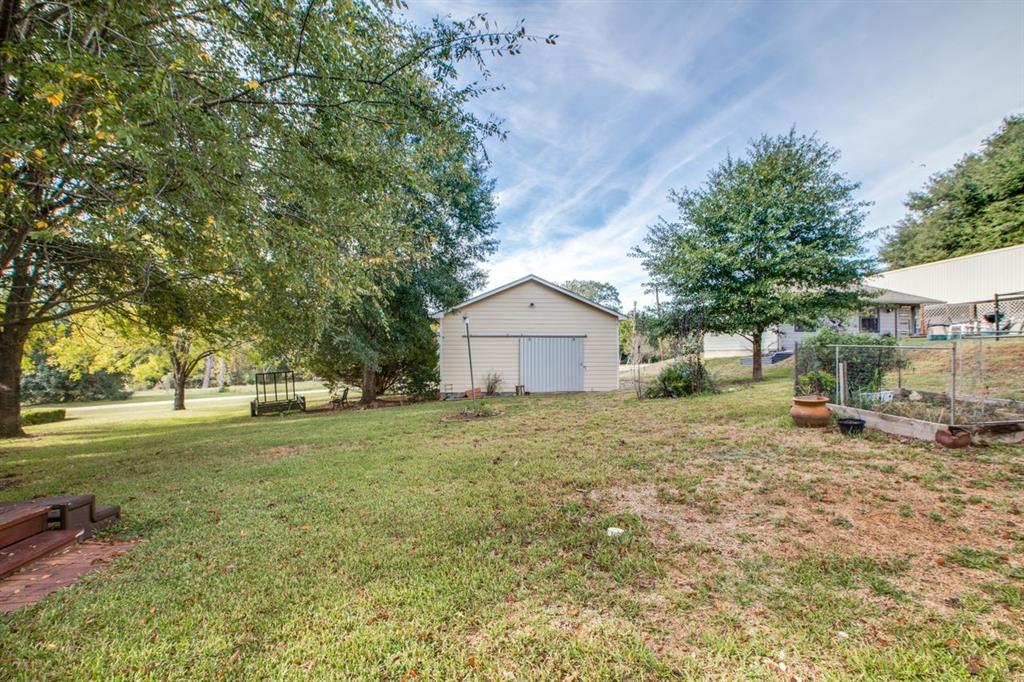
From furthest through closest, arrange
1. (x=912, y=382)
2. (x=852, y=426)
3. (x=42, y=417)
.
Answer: (x=42, y=417) → (x=912, y=382) → (x=852, y=426)

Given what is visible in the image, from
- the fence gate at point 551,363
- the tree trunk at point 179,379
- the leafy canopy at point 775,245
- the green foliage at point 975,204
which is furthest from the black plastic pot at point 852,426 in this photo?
the green foliage at point 975,204

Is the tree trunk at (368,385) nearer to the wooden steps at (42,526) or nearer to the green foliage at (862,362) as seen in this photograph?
the wooden steps at (42,526)

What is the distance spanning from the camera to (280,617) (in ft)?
7.75

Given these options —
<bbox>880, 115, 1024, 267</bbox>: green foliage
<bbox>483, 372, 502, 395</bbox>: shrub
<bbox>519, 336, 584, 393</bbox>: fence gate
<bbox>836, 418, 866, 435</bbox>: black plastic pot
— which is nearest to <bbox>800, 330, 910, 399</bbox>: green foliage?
<bbox>836, 418, 866, 435</bbox>: black plastic pot

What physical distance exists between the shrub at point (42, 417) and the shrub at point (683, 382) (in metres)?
21.0

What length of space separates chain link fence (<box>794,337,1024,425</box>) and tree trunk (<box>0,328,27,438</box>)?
54.3 ft

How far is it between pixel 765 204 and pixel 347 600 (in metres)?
14.6

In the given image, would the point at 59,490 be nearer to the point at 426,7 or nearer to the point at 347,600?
the point at 347,600

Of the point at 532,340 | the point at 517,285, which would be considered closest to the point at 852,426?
the point at 532,340

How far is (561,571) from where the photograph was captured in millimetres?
2811

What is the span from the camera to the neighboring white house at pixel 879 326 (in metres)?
20.7

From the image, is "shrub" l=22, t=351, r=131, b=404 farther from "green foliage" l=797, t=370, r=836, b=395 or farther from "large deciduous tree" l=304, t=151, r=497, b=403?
"green foliage" l=797, t=370, r=836, b=395

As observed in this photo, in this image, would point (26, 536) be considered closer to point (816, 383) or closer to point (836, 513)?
point (836, 513)

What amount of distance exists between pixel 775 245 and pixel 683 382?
532 cm
